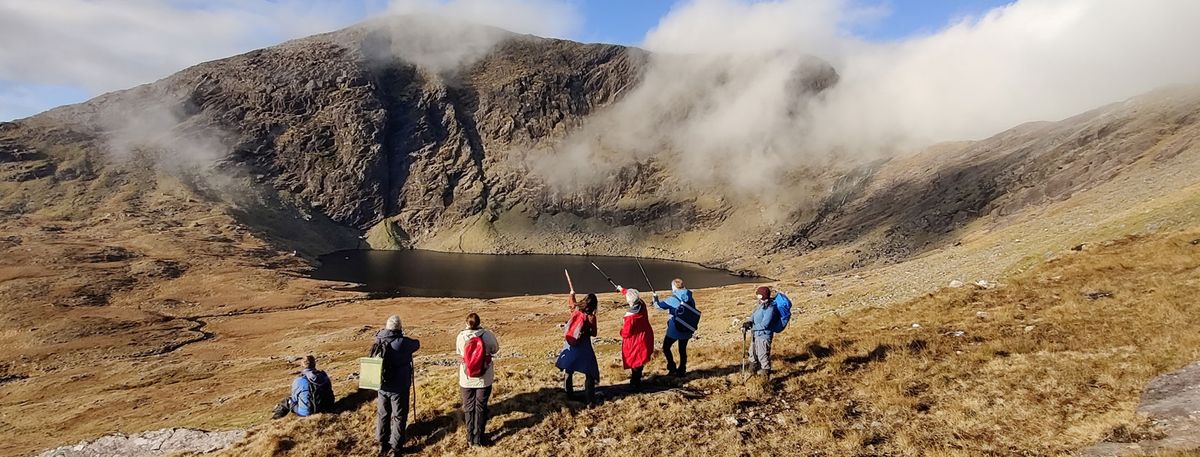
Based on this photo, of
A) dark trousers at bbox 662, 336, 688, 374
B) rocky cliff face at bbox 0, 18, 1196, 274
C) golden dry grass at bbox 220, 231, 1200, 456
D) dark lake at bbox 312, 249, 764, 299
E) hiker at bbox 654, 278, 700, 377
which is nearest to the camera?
golden dry grass at bbox 220, 231, 1200, 456

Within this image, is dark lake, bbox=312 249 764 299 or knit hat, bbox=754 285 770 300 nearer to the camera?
knit hat, bbox=754 285 770 300

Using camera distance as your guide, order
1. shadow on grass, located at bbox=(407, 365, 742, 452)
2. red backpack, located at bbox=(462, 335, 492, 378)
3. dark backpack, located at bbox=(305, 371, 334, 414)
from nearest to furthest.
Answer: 1. red backpack, located at bbox=(462, 335, 492, 378)
2. shadow on grass, located at bbox=(407, 365, 742, 452)
3. dark backpack, located at bbox=(305, 371, 334, 414)

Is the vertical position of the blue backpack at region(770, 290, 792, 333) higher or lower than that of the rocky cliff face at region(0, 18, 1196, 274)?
lower

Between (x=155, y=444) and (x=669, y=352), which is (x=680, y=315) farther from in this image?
(x=155, y=444)

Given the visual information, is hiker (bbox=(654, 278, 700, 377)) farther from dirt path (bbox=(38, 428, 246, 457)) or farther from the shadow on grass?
dirt path (bbox=(38, 428, 246, 457))

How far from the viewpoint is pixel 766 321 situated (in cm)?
1427

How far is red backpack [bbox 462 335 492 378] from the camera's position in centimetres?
1156

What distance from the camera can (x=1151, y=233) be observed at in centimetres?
2634

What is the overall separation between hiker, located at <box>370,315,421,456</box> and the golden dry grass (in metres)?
0.68

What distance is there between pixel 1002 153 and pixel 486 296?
112363 mm

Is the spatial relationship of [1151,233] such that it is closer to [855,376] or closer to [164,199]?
[855,376]

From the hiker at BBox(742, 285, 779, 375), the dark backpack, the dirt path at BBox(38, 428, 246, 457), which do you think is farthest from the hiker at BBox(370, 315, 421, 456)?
the hiker at BBox(742, 285, 779, 375)

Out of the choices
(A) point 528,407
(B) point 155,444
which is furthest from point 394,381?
(B) point 155,444

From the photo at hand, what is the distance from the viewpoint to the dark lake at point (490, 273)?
329 ft
